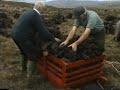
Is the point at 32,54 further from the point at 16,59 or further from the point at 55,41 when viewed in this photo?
the point at 16,59

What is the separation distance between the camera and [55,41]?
8094 mm

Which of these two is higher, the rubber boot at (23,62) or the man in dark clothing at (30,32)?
the man in dark clothing at (30,32)

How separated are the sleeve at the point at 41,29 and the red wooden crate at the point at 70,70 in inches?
18.9

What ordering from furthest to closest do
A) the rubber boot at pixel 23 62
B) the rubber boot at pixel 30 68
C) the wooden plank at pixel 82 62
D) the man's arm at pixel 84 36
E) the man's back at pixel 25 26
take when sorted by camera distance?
1. the rubber boot at pixel 23 62
2. the rubber boot at pixel 30 68
3. the man's back at pixel 25 26
4. the man's arm at pixel 84 36
5. the wooden plank at pixel 82 62

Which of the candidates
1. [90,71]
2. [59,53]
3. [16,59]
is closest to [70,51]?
[59,53]

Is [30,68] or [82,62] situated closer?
[82,62]

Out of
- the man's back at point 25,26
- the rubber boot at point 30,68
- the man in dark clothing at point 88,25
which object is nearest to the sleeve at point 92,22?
the man in dark clothing at point 88,25

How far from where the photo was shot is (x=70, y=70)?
24.7 ft

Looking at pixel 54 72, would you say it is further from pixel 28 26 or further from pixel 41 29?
pixel 28 26

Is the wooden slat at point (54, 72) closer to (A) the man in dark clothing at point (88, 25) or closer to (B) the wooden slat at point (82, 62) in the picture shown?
(B) the wooden slat at point (82, 62)

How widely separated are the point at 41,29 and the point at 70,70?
1.23m

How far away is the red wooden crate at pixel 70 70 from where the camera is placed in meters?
7.48

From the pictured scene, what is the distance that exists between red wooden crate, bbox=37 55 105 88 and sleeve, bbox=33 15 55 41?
481 millimetres

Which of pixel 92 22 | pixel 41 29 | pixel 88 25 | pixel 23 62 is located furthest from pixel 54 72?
pixel 92 22
